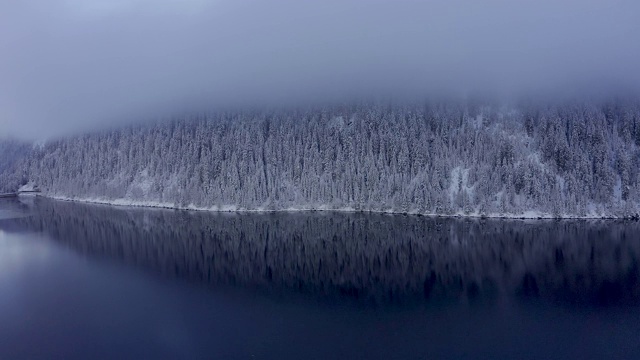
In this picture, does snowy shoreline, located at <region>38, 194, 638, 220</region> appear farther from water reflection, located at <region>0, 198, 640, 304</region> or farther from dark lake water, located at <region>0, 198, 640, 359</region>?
dark lake water, located at <region>0, 198, 640, 359</region>

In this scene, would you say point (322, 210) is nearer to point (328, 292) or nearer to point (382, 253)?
point (382, 253)

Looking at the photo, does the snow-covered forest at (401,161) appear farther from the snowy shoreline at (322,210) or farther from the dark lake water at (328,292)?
the dark lake water at (328,292)

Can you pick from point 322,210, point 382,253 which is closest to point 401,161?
point 322,210

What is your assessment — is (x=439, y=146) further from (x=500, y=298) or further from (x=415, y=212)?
(x=500, y=298)

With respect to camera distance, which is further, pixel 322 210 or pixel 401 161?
pixel 322 210

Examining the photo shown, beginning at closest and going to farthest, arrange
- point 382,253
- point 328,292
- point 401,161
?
point 328,292, point 382,253, point 401,161

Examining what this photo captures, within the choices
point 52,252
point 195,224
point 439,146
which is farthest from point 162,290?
point 439,146

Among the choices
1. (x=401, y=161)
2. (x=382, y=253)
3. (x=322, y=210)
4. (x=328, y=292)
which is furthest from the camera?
(x=322, y=210)
